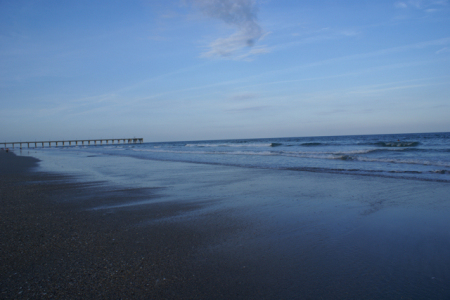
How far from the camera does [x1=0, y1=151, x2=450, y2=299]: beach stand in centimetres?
283

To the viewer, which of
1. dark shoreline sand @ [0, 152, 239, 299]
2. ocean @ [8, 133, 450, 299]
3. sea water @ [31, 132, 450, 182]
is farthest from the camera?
sea water @ [31, 132, 450, 182]

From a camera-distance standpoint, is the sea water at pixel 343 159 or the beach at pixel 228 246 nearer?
the beach at pixel 228 246

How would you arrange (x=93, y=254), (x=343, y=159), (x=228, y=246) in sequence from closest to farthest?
(x=93, y=254), (x=228, y=246), (x=343, y=159)

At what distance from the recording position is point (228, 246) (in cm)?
397

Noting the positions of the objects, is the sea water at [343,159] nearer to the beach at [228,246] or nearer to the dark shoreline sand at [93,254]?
the beach at [228,246]

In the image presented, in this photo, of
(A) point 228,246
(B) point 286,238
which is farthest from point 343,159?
(A) point 228,246

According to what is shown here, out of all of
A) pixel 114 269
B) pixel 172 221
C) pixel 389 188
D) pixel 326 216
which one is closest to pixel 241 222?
pixel 172 221

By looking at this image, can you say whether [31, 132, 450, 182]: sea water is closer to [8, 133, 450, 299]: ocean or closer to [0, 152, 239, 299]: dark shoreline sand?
[8, 133, 450, 299]: ocean

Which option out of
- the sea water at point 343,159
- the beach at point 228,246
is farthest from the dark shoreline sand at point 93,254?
the sea water at point 343,159

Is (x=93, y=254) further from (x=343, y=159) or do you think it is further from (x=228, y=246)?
(x=343, y=159)

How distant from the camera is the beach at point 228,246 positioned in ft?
9.29

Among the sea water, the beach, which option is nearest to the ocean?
the beach

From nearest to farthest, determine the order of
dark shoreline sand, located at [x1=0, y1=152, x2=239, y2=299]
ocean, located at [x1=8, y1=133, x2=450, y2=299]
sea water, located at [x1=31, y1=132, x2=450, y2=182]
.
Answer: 1. dark shoreline sand, located at [x1=0, y1=152, x2=239, y2=299]
2. ocean, located at [x1=8, y1=133, x2=450, y2=299]
3. sea water, located at [x1=31, y1=132, x2=450, y2=182]

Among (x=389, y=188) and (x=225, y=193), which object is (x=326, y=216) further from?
(x=389, y=188)
